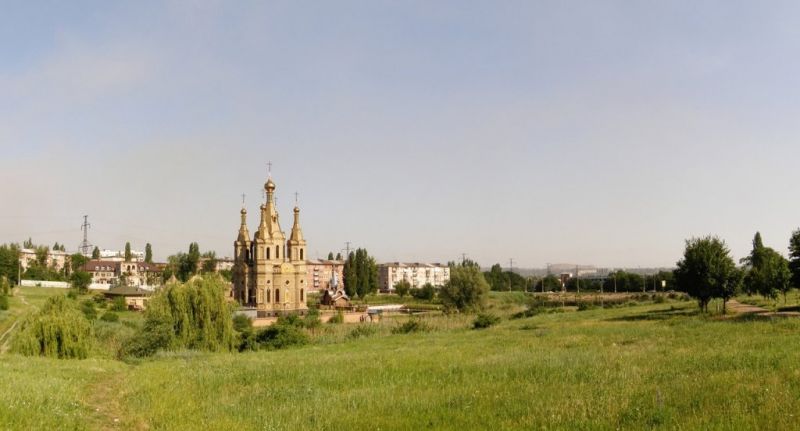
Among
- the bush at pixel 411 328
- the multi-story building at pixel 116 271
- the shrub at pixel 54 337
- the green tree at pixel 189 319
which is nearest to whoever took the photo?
the shrub at pixel 54 337

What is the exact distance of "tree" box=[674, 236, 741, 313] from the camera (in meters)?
40.7

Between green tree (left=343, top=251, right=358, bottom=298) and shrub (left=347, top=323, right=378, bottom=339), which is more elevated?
green tree (left=343, top=251, right=358, bottom=298)

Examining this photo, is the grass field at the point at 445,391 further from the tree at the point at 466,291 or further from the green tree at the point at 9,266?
the green tree at the point at 9,266

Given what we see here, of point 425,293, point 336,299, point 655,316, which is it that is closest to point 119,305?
point 336,299

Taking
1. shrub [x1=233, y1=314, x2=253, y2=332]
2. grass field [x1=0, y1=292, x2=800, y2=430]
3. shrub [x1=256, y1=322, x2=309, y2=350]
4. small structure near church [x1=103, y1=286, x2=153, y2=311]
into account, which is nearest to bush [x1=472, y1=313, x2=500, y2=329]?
shrub [x1=256, y1=322, x2=309, y2=350]

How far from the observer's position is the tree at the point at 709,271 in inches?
1601

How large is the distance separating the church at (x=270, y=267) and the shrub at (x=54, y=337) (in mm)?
41269

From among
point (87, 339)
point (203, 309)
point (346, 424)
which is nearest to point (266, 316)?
point (203, 309)

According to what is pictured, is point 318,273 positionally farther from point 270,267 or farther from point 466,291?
point 466,291

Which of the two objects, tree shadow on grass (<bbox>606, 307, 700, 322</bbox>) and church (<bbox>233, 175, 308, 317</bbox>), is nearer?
tree shadow on grass (<bbox>606, 307, 700, 322</bbox>)

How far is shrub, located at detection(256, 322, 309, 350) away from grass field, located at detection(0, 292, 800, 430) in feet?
47.6

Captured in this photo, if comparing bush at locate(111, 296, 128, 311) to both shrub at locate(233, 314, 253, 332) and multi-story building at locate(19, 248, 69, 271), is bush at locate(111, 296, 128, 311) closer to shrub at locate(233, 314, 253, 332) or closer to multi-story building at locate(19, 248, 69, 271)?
shrub at locate(233, 314, 253, 332)

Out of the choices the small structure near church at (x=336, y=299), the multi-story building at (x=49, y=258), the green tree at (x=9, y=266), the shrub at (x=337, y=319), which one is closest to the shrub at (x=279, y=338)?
the shrub at (x=337, y=319)

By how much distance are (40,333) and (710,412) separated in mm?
27182
